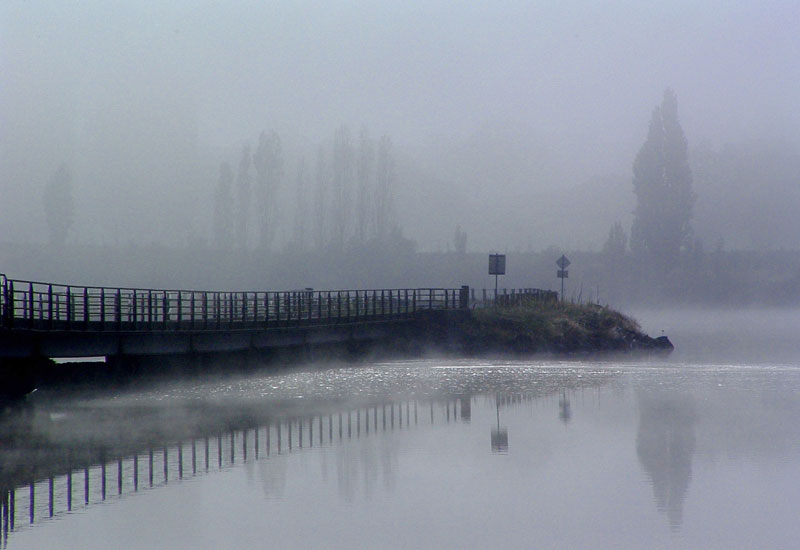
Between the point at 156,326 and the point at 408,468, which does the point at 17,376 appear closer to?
the point at 156,326

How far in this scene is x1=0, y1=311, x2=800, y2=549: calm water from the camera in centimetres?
1373

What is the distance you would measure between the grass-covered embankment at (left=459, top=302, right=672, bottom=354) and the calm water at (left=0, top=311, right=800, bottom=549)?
22.2 metres

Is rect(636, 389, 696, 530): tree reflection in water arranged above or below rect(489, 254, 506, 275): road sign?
below

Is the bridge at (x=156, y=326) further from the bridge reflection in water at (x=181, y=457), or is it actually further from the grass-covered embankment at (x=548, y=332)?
the bridge reflection in water at (x=181, y=457)

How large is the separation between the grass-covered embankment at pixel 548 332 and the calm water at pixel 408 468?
22160 mm

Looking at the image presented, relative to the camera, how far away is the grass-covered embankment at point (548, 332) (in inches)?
2207

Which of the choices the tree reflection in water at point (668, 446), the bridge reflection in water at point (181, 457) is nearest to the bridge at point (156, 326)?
the bridge reflection in water at point (181, 457)

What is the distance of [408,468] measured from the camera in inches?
728

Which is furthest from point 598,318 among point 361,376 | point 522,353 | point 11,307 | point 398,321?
point 11,307

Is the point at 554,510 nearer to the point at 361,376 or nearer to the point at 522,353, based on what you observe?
the point at 361,376

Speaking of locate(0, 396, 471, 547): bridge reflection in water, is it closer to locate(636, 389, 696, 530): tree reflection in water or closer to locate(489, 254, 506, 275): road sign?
locate(636, 389, 696, 530): tree reflection in water

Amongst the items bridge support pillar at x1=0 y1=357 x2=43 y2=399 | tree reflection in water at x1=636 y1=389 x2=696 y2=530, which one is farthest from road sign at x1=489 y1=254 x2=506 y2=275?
bridge support pillar at x1=0 y1=357 x2=43 y2=399

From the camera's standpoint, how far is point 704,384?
36.3m

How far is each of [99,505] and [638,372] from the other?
29457 mm
